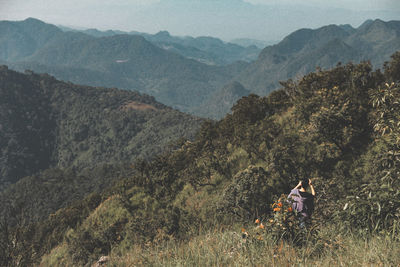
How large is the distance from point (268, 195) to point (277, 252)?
9.75 meters

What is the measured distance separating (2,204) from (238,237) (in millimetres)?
136810

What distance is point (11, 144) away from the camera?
646 feet

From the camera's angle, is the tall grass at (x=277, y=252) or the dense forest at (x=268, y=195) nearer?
the tall grass at (x=277, y=252)

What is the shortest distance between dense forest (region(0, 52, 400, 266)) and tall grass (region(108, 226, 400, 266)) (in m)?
0.02

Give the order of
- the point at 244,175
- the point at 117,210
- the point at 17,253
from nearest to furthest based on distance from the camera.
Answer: the point at 17,253
the point at 244,175
the point at 117,210

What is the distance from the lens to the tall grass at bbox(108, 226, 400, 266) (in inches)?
149

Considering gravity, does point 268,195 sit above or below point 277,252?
below

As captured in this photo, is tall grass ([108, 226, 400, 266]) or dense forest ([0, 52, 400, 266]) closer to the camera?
tall grass ([108, 226, 400, 266])

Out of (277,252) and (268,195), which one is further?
(268,195)

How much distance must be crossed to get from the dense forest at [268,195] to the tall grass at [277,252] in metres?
0.02

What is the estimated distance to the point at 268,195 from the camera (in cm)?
A: 1355

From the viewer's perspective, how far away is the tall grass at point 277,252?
3791 mm

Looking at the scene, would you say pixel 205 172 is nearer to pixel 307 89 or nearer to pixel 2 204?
pixel 307 89

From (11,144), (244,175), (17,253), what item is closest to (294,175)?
(244,175)
